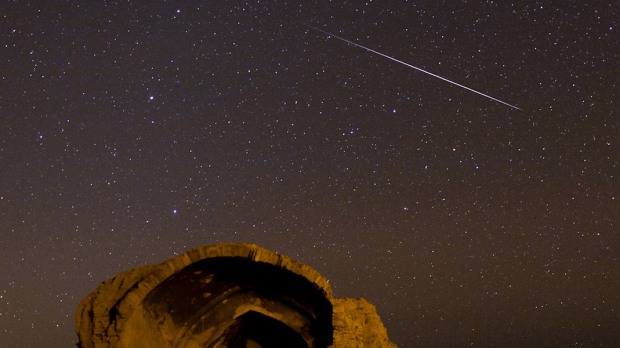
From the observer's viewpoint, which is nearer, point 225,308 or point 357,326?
point 357,326

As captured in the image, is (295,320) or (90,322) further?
(295,320)

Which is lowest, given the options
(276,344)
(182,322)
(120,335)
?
(276,344)

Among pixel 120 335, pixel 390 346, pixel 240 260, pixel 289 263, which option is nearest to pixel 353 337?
pixel 390 346

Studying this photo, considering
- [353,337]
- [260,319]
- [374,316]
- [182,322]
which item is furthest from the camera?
[260,319]

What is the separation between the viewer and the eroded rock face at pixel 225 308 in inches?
333

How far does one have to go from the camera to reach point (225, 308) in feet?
37.0

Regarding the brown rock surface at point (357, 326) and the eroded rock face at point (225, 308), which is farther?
the brown rock surface at point (357, 326)

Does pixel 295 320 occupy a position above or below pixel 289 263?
below

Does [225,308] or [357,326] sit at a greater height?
[225,308]

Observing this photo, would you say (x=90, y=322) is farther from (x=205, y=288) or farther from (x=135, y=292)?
(x=205, y=288)

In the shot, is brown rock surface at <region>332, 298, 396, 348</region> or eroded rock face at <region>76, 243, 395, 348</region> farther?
brown rock surface at <region>332, 298, 396, 348</region>

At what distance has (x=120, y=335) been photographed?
8172mm

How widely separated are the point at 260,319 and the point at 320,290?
2.77m

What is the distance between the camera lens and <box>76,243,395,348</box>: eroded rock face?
8.47 meters
